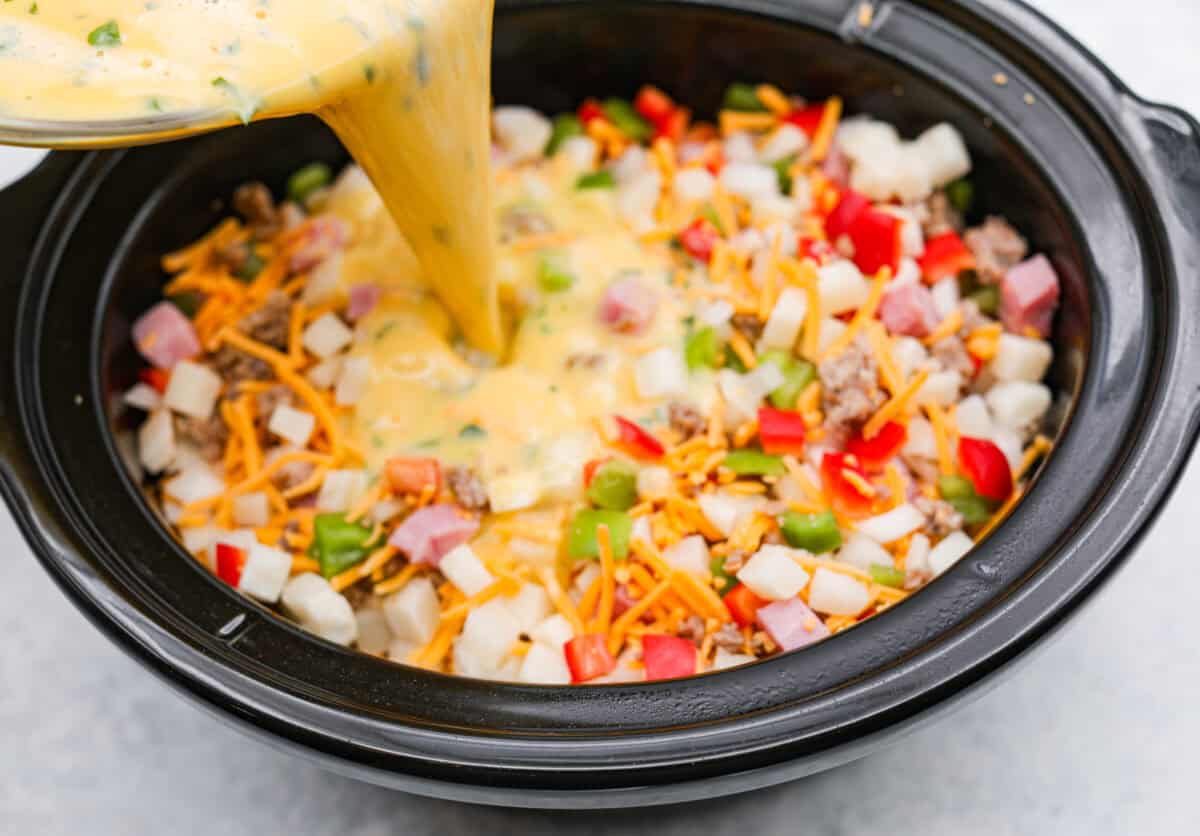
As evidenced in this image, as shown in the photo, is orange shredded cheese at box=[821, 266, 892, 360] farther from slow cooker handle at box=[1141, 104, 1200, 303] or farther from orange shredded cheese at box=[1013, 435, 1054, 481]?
slow cooker handle at box=[1141, 104, 1200, 303]

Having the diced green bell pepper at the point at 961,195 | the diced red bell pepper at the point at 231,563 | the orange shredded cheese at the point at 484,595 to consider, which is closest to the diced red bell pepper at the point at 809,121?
the diced green bell pepper at the point at 961,195

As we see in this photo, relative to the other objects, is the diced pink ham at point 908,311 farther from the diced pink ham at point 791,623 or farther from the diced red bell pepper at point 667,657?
the diced red bell pepper at point 667,657

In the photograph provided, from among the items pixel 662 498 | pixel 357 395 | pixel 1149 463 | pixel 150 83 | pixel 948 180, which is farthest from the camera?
pixel 948 180

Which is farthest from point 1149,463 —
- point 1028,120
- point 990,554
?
point 1028,120

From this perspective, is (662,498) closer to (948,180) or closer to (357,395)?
(357,395)

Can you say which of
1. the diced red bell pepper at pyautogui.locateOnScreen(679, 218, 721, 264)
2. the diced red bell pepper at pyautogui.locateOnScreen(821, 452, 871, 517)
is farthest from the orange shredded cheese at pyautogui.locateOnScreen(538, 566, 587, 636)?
the diced red bell pepper at pyautogui.locateOnScreen(679, 218, 721, 264)

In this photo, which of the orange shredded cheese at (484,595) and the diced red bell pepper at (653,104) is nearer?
the orange shredded cheese at (484,595)
